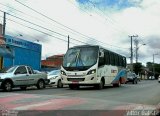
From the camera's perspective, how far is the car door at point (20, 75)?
940 inches

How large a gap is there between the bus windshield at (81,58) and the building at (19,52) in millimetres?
11069

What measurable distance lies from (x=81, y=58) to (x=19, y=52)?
59.9 feet

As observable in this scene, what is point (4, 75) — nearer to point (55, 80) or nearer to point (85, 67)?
point (85, 67)

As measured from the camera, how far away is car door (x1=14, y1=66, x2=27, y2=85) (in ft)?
78.3

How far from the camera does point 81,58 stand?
25906 mm

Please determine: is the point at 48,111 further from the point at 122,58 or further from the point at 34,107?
the point at 122,58

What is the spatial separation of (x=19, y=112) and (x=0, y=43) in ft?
86.6

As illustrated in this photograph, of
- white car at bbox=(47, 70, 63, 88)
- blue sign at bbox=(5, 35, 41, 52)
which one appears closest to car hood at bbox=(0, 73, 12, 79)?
white car at bbox=(47, 70, 63, 88)

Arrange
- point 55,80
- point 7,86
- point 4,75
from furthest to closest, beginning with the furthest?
1. point 55,80
2. point 4,75
3. point 7,86

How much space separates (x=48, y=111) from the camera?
1058cm

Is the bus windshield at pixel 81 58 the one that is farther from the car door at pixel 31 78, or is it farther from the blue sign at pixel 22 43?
the blue sign at pixel 22 43

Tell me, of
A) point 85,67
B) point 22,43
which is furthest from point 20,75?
point 22,43

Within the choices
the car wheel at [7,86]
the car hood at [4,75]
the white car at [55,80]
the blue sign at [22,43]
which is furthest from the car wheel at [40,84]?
the blue sign at [22,43]

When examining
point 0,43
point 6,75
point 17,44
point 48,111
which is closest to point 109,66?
point 6,75
